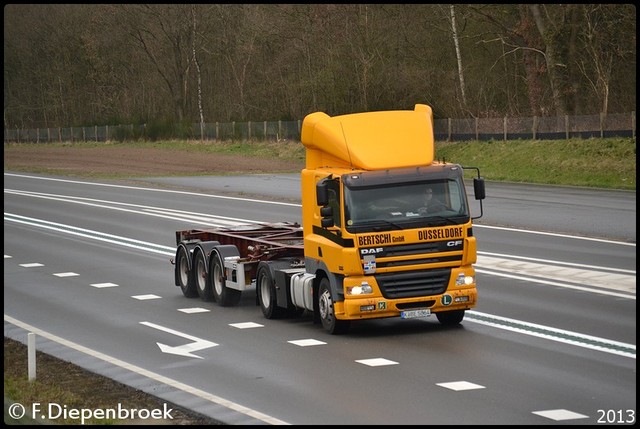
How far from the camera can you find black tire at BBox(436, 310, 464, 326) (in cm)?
1756

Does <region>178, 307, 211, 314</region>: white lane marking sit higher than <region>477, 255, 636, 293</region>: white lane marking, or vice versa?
<region>178, 307, 211, 314</region>: white lane marking

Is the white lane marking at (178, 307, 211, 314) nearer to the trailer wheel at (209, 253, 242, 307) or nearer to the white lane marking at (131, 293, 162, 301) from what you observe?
the trailer wheel at (209, 253, 242, 307)

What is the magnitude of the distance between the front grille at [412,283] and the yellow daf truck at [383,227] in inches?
0.5

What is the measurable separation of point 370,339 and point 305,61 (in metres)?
64.1

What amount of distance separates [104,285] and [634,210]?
59.7ft

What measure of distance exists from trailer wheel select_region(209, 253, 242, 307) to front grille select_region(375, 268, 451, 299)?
4.43 metres

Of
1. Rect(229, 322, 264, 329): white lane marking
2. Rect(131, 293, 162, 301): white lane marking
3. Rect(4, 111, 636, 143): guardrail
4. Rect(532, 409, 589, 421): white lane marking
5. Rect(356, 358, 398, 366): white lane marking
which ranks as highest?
Rect(4, 111, 636, 143): guardrail

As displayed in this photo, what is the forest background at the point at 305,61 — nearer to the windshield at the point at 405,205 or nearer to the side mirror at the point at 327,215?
the windshield at the point at 405,205

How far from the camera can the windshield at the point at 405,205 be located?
16750 millimetres

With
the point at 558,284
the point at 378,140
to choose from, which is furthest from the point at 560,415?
the point at 558,284

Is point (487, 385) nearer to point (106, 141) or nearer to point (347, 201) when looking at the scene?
point (347, 201)

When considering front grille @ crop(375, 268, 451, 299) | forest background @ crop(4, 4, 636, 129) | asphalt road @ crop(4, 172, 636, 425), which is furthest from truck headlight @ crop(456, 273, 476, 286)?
forest background @ crop(4, 4, 636, 129)

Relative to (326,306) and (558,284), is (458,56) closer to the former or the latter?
(558,284)

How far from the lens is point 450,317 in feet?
58.1
